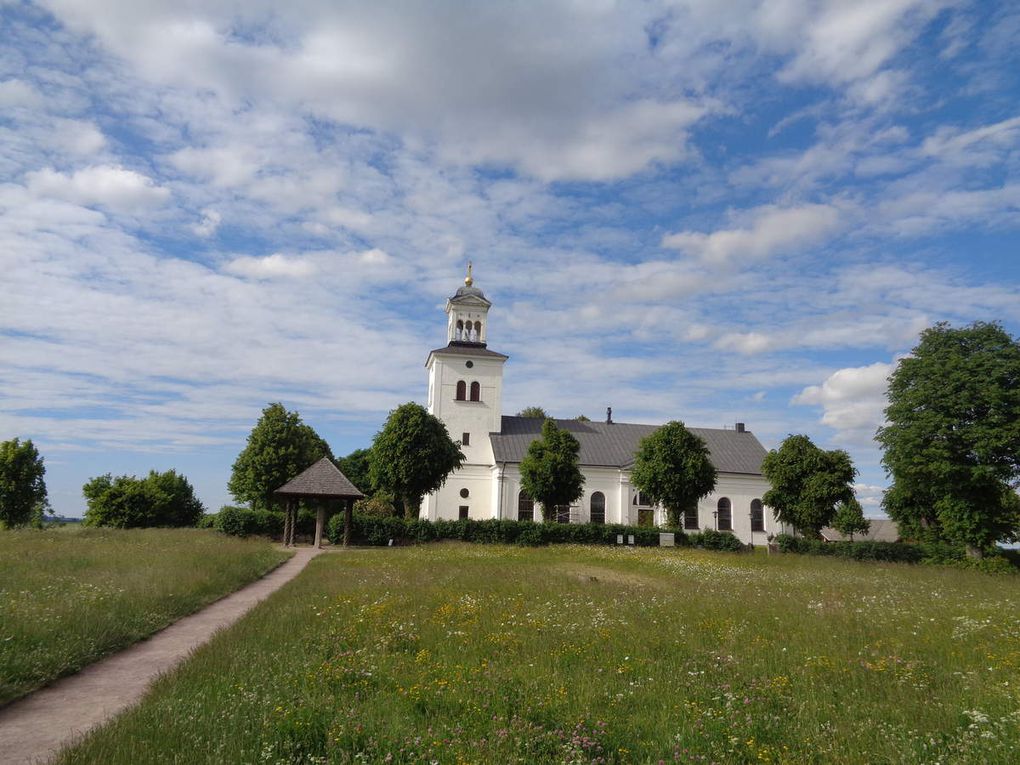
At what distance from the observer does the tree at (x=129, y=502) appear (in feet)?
139

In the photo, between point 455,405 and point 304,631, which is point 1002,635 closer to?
point 304,631

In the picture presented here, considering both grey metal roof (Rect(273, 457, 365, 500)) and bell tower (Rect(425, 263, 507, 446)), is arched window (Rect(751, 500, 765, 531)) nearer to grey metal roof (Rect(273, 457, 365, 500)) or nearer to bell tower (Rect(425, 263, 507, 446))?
bell tower (Rect(425, 263, 507, 446))

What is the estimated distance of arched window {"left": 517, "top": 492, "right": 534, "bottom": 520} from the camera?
50.7 metres

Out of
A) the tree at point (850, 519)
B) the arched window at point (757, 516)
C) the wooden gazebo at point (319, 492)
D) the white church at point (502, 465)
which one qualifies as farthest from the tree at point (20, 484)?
the tree at point (850, 519)

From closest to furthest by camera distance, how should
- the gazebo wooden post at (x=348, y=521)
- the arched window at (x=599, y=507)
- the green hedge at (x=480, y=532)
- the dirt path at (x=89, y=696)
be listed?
the dirt path at (x=89, y=696) < the gazebo wooden post at (x=348, y=521) < the green hedge at (x=480, y=532) < the arched window at (x=599, y=507)

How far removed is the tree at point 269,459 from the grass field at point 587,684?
112ft

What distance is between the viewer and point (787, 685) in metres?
7.84

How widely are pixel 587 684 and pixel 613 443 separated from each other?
165 feet

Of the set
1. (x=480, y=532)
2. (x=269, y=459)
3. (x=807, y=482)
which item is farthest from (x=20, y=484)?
(x=807, y=482)

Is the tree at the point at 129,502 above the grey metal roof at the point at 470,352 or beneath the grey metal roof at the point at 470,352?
beneath

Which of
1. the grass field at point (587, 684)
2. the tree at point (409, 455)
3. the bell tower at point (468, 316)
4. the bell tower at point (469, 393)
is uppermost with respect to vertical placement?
the bell tower at point (468, 316)

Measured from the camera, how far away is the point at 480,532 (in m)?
37.8

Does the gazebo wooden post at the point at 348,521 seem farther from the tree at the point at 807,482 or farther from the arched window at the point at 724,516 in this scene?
the arched window at the point at 724,516

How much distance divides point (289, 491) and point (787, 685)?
29.8 m
